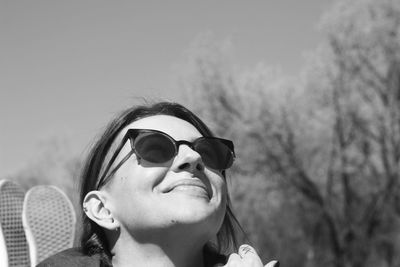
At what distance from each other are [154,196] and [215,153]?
312 mm

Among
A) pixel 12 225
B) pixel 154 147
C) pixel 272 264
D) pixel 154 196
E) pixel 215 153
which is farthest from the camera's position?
pixel 12 225

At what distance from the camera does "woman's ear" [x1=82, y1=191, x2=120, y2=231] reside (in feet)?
5.84

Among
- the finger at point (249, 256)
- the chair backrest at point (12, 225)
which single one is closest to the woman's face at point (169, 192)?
the finger at point (249, 256)

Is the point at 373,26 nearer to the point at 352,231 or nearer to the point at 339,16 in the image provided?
the point at 339,16

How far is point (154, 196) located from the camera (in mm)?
1647

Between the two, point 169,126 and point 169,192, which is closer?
point 169,192

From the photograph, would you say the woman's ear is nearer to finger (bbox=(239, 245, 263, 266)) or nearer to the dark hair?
the dark hair

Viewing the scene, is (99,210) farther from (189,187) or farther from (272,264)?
(272,264)

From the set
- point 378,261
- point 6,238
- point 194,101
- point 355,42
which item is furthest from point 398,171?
point 6,238

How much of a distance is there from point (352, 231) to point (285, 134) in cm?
350

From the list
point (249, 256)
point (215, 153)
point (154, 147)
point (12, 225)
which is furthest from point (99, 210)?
point (12, 225)

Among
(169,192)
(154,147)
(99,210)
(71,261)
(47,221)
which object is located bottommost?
(47,221)

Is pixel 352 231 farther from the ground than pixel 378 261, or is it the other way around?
pixel 352 231

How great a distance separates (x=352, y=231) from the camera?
16766mm
